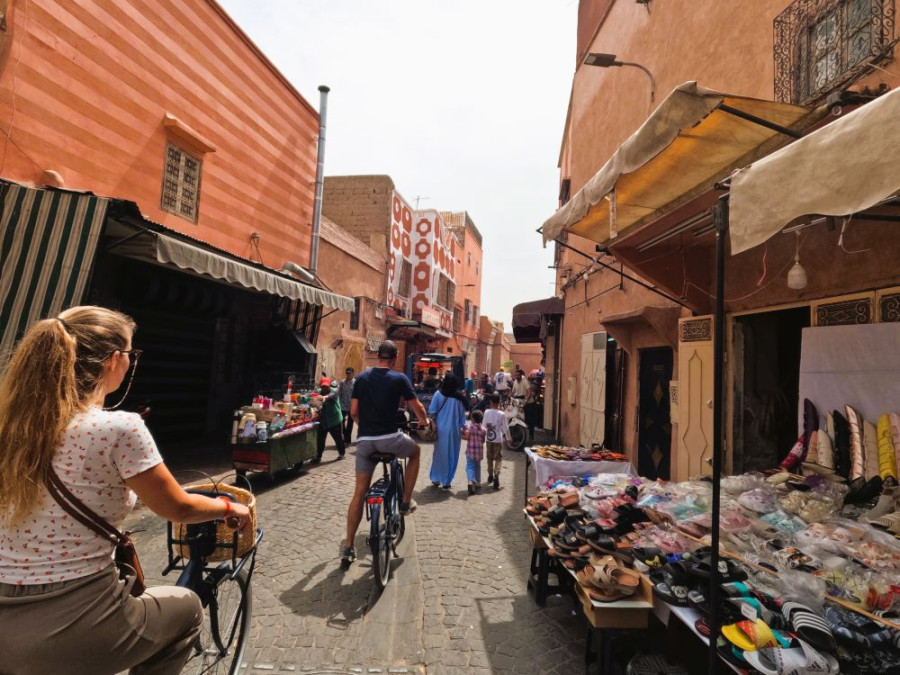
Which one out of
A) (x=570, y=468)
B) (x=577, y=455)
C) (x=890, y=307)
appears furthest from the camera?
(x=577, y=455)

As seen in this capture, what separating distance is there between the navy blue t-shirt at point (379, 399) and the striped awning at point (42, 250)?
3581mm

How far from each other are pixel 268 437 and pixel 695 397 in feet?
17.9

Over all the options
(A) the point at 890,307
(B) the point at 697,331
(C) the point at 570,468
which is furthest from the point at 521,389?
(A) the point at 890,307

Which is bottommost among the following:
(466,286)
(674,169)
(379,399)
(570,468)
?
(570,468)

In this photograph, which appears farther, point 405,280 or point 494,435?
point 405,280

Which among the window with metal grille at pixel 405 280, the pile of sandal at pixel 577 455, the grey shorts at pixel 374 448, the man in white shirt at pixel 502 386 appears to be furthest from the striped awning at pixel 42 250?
the window with metal grille at pixel 405 280

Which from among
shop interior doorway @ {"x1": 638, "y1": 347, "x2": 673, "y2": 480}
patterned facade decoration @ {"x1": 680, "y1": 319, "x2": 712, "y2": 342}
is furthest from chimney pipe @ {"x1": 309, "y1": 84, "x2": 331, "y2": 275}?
patterned facade decoration @ {"x1": 680, "y1": 319, "x2": 712, "y2": 342}

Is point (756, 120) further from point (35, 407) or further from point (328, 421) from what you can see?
point (328, 421)

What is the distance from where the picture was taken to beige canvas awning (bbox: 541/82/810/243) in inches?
120

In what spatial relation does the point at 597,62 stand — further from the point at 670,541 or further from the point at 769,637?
the point at 769,637

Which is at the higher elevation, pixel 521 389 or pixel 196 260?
pixel 196 260

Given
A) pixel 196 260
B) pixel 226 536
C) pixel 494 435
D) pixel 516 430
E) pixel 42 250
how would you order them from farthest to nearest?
pixel 516 430
pixel 494 435
pixel 196 260
pixel 42 250
pixel 226 536

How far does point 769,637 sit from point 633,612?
74 centimetres

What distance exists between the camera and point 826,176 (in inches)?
73.2
